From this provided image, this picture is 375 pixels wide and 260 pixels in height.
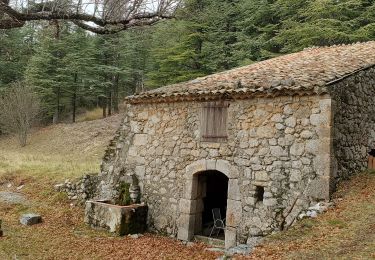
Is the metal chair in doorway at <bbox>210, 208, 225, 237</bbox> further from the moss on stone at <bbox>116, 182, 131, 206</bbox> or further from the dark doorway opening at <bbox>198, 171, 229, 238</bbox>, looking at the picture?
the moss on stone at <bbox>116, 182, 131, 206</bbox>

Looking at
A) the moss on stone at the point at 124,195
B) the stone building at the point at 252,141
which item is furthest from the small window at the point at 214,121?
the moss on stone at the point at 124,195

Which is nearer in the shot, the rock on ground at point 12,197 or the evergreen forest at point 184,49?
the rock on ground at point 12,197

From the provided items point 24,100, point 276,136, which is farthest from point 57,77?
point 276,136

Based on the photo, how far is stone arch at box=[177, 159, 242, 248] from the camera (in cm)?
816

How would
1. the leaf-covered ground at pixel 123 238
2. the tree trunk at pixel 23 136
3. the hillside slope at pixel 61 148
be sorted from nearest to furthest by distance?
the leaf-covered ground at pixel 123 238 < the hillside slope at pixel 61 148 < the tree trunk at pixel 23 136

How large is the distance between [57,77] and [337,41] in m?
18.5

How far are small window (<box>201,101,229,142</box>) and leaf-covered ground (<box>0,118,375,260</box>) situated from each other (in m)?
2.37

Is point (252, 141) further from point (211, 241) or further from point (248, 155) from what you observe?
point (211, 241)

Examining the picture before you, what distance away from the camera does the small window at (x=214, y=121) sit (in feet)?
28.0

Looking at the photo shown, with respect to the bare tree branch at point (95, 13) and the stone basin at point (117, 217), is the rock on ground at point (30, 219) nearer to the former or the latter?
the stone basin at point (117, 217)

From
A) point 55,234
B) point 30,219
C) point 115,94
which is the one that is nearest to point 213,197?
point 55,234

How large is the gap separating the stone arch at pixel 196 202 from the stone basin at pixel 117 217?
1.03 meters

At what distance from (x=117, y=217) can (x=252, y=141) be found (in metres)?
3.60

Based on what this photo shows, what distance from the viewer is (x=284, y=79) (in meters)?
8.02
